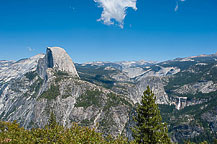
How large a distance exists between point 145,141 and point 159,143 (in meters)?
3.04

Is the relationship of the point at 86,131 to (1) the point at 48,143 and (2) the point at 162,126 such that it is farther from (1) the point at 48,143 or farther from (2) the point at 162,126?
(2) the point at 162,126

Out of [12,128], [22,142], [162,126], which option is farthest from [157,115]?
[12,128]

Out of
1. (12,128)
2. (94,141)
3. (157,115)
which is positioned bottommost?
(12,128)

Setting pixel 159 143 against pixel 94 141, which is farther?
pixel 159 143

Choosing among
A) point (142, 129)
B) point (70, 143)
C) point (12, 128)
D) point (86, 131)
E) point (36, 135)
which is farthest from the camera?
point (12, 128)

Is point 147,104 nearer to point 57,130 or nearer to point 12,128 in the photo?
point 57,130

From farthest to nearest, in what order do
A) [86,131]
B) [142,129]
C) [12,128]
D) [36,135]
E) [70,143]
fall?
[12,128], [36,135], [142,129], [86,131], [70,143]

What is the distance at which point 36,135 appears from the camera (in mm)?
51688

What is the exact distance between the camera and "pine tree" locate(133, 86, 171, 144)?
145ft

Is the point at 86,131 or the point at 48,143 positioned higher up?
the point at 86,131

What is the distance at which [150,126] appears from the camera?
1780 inches

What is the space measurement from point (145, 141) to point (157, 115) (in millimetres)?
6399

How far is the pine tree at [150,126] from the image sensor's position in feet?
145

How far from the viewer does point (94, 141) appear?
40094 mm
